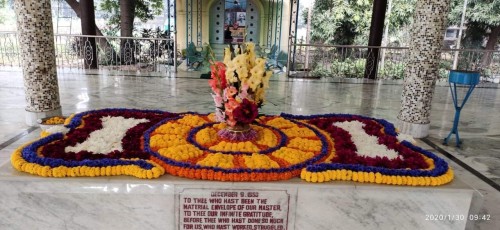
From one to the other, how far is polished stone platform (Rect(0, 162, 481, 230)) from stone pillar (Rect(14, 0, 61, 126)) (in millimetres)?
2145

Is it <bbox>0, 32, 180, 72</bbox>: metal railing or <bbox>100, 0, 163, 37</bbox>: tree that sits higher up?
<bbox>100, 0, 163, 37</bbox>: tree

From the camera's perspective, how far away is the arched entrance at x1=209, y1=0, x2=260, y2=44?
12.2 metres

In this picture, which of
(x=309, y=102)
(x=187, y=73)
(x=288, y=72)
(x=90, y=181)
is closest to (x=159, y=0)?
(x=187, y=73)

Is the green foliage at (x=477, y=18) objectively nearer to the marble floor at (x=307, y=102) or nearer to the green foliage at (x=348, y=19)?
the green foliage at (x=348, y=19)

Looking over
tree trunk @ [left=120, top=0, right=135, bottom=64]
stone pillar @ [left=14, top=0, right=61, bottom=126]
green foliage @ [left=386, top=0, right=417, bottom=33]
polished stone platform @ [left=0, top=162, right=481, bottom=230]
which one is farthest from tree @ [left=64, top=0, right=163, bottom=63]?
polished stone platform @ [left=0, top=162, right=481, bottom=230]

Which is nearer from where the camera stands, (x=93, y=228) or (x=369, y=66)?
(x=93, y=228)

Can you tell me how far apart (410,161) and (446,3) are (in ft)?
7.85

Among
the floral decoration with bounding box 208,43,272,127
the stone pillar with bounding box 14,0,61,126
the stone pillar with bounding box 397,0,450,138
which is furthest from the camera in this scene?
the stone pillar with bounding box 397,0,450,138

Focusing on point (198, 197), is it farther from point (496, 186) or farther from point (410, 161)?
point (496, 186)

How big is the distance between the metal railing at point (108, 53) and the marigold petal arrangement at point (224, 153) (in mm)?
6119

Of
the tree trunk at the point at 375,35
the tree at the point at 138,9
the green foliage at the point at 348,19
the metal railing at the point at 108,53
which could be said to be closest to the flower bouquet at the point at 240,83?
the metal railing at the point at 108,53

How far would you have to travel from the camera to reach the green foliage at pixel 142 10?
1281cm

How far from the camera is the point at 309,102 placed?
6332 mm

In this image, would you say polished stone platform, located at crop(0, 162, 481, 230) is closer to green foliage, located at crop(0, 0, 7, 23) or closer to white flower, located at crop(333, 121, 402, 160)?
white flower, located at crop(333, 121, 402, 160)
